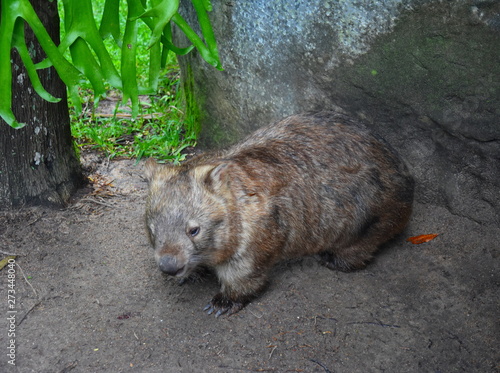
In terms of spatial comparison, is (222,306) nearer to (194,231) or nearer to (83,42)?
(194,231)

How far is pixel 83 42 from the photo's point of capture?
3.25 metres

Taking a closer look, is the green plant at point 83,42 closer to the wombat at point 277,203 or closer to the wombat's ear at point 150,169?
the wombat's ear at point 150,169

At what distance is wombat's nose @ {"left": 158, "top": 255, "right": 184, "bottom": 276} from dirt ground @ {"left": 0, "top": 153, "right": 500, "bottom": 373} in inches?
17.4

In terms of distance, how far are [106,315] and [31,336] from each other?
416 millimetres

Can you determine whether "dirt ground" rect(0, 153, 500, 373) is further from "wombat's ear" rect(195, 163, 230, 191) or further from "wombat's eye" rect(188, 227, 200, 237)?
"wombat's ear" rect(195, 163, 230, 191)

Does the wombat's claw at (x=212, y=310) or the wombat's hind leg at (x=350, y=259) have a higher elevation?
the wombat's hind leg at (x=350, y=259)

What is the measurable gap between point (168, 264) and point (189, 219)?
27 centimetres

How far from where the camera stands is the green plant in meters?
3.04

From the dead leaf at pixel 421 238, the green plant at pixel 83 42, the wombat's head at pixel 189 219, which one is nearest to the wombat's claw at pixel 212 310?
the wombat's head at pixel 189 219

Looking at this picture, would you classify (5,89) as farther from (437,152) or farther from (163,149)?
(437,152)

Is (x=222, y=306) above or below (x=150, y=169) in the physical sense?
below

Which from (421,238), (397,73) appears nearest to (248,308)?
(421,238)

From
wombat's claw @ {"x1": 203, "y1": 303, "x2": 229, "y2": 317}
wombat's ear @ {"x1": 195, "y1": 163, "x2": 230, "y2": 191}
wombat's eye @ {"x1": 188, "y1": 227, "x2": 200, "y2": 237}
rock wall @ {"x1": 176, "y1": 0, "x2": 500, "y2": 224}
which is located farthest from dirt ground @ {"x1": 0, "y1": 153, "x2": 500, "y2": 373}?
wombat's ear @ {"x1": 195, "y1": 163, "x2": 230, "y2": 191}

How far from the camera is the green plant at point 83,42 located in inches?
119
